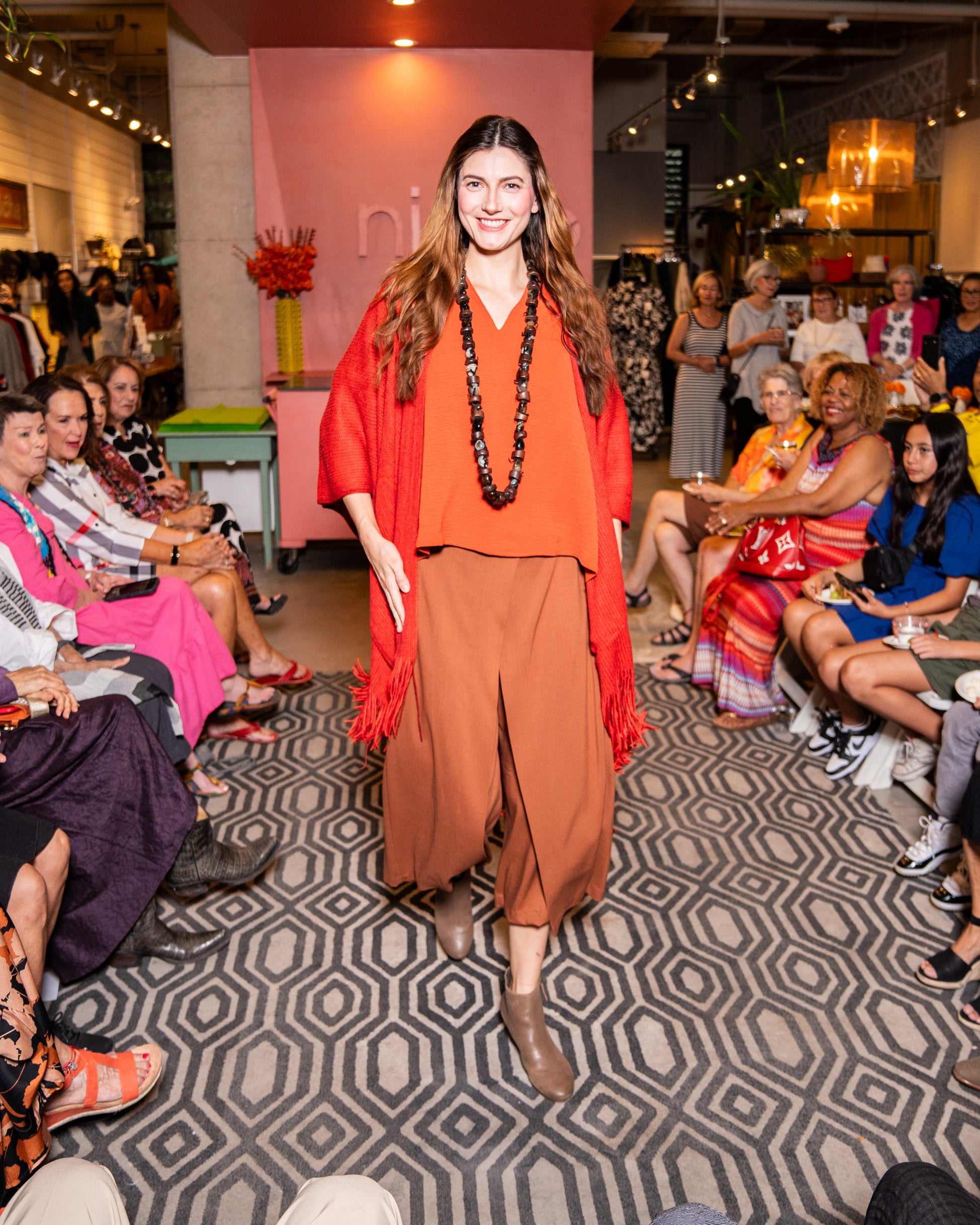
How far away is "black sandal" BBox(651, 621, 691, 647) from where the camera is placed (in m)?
4.40

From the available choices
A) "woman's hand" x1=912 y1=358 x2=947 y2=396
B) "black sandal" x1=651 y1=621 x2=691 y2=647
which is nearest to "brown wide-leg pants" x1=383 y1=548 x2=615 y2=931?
"black sandal" x1=651 y1=621 x2=691 y2=647

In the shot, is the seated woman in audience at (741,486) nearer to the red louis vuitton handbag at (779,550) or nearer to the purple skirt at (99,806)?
the red louis vuitton handbag at (779,550)

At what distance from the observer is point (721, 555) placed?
4.02 metres

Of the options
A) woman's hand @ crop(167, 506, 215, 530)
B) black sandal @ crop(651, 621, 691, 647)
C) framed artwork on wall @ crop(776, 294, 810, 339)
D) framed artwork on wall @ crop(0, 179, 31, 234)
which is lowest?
black sandal @ crop(651, 621, 691, 647)

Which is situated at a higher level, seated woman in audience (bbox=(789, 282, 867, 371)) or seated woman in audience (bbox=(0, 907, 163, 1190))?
seated woman in audience (bbox=(789, 282, 867, 371))

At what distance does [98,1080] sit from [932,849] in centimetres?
202

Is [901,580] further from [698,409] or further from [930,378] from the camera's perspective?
[698,409]

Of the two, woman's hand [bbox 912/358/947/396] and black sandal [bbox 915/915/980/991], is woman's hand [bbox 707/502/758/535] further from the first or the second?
black sandal [bbox 915/915/980/991]

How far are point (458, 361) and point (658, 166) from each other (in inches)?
462

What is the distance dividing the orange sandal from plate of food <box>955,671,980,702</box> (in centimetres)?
→ 198

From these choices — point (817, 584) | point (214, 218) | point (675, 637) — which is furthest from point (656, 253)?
point (817, 584)

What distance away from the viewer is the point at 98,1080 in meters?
1.87

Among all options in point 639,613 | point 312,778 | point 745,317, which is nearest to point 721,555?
point 639,613

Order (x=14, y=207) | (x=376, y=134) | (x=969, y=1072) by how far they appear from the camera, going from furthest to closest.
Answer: (x=14, y=207) < (x=376, y=134) < (x=969, y=1072)
